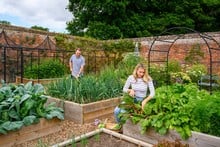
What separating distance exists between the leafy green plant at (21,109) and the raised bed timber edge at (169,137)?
1221mm

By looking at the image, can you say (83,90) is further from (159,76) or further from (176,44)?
(176,44)

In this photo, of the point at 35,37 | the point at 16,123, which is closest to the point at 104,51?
the point at 35,37

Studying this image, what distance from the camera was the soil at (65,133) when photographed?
377 cm

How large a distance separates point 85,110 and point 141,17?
15638 mm

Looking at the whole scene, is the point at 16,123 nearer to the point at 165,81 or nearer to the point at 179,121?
the point at 179,121

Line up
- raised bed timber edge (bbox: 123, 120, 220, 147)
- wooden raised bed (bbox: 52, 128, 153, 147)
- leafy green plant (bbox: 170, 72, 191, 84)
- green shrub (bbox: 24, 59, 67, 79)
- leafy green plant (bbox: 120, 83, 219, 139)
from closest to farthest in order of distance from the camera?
raised bed timber edge (bbox: 123, 120, 220, 147), leafy green plant (bbox: 120, 83, 219, 139), wooden raised bed (bbox: 52, 128, 153, 147), green shrub (bbox: 24, 59, 67, 79), leafy green plant (bbox: 170, 72, 191, 84)

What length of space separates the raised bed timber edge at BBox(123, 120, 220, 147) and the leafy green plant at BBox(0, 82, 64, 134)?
1.22 metres

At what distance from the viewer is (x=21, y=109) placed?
3.94 metres

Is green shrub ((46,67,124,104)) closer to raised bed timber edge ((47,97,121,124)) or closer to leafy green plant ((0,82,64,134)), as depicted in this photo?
raised bed timber edge ((47,97,121,124))

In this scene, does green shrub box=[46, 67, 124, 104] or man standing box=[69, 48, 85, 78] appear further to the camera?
man standing box=[69, 48, 85, 78]

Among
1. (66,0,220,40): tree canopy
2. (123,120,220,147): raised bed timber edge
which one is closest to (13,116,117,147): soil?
(123,120,220,147): raised bed timber edge

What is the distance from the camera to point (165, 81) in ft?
27.7

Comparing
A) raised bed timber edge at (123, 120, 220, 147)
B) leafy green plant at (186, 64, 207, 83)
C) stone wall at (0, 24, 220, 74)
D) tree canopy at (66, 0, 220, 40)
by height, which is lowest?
raised bed timber edge at (123, 120, 220, 147)

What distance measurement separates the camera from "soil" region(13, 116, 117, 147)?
148 inches
